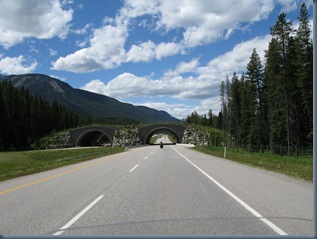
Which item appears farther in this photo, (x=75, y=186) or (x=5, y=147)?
(x=5, y=147)

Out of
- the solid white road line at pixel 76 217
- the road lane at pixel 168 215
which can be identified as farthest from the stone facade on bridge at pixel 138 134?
Result: the solid white road line at pixel 76 217

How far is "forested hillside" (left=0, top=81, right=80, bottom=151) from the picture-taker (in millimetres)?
92125

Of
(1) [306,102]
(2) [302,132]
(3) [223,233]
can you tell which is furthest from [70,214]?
(2) [302,132]

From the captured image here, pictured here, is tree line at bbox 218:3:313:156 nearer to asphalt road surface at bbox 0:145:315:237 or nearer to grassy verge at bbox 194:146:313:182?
grassy verge at bbox 194:146:313:182

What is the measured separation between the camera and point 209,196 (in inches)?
391

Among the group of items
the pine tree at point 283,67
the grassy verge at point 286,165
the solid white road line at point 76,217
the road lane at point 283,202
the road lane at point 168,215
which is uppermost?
the pine tree at point 283,67

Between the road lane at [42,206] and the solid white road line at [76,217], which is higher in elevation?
the solid white road line at [76,217]

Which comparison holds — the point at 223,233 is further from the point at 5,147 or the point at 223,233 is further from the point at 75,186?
the point at 5,147

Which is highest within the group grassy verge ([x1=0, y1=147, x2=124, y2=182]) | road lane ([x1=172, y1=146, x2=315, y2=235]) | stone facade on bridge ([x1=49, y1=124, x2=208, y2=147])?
stone facade on bridge ([x1=49, y1=124, x2=208, y2=147])

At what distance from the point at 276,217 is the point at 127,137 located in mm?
92357

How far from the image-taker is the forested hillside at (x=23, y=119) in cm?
9212

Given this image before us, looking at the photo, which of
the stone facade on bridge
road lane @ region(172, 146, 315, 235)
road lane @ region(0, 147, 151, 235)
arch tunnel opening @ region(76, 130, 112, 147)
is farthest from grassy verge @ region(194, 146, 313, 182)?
arch tunnel opening @ region(76, 130, 112, 147)

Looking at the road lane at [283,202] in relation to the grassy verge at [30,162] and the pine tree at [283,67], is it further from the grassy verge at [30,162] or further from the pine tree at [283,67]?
the pine tree at [283,67]

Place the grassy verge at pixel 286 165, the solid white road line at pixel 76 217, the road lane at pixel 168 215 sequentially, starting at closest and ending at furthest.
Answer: the road lane at pixel 168 215
the solid white road line at pixel 76 217
the grassy verge at pixel 286 165
